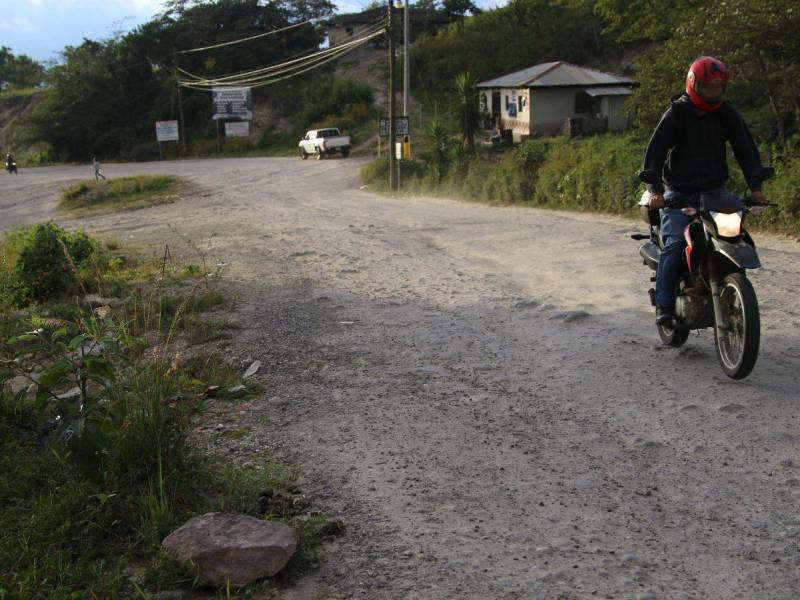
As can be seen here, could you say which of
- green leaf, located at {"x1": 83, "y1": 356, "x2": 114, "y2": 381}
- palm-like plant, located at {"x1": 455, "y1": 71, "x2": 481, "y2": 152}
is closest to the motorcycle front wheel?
green leaf, located at {"x1": 83, "y1": 356, "x2": 114, "y2": 381}

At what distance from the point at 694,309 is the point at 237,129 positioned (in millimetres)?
62691

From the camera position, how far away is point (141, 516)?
12.1 ft

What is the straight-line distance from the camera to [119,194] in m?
35.2

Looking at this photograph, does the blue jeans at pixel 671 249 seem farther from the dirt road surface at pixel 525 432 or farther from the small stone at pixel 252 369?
the small stone at pixel 252 369

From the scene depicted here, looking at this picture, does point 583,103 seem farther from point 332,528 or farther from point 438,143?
point 332,528

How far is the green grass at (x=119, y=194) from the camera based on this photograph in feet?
107

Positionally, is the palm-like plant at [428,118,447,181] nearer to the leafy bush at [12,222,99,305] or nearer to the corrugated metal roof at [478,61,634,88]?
the corrugated metal roof at [478,61,634,88]

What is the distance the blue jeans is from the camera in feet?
18.5

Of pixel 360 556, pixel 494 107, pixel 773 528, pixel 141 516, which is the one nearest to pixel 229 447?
pixel 141 516

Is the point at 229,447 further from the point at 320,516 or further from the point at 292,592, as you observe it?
the point at 292,592

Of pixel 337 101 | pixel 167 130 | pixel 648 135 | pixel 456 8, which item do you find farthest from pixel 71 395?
pixel 456 8

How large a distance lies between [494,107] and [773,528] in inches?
1656

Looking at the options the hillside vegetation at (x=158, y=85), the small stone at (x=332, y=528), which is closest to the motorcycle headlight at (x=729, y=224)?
the small stone at (x=332, y=528)

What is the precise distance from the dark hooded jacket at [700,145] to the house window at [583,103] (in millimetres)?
35967
